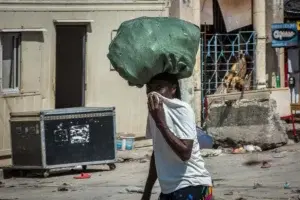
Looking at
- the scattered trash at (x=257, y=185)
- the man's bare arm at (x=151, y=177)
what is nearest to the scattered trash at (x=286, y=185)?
the scattered trash at (x=257, y=185)

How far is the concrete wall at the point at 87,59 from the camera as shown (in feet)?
45.2

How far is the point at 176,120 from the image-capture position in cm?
453

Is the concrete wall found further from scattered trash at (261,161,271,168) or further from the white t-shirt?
the white t-shirt

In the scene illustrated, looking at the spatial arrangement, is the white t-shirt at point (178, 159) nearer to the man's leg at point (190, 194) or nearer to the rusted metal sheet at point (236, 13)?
the man's leg at point (190, 194)

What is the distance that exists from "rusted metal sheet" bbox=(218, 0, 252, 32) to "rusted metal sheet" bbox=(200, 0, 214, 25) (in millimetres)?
270

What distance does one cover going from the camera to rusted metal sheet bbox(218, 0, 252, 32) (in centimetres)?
1720

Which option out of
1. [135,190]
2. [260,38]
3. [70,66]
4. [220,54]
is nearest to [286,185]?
[135,190]

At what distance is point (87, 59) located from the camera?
14.7 meters

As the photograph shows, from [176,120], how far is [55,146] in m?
7.78

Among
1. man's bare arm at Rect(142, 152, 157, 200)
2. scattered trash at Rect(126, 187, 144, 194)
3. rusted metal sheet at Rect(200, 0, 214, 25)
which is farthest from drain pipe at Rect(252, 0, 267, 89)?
man's bare arm at Rect(142, 152, 157, 200)

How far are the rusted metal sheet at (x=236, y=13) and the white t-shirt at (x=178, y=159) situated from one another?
12.8 meters

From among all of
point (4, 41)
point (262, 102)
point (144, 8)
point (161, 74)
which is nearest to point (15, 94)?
point (4, 41)

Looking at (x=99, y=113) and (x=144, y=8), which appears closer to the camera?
(x=99, y=113)

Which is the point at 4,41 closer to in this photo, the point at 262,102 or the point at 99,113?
the point at 99,113
